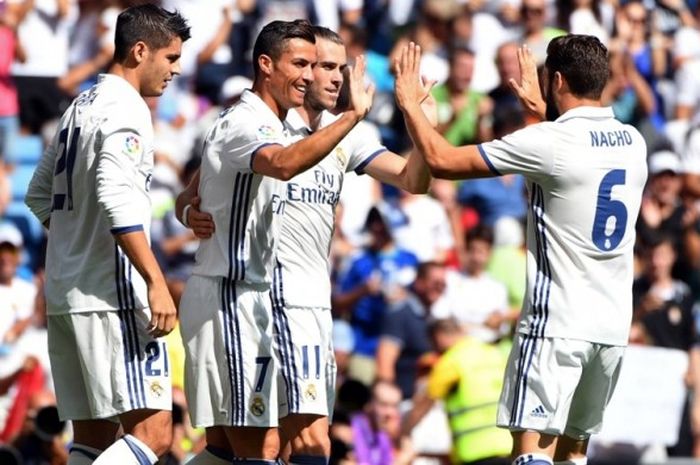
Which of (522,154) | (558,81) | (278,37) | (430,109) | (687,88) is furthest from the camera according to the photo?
(687,88)

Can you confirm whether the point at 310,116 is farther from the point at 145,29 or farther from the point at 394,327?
the point at 394,327

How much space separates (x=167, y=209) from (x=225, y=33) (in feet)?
8.58

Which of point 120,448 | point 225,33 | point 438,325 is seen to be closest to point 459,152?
point 120,448

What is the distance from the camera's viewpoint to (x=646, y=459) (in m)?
15.5

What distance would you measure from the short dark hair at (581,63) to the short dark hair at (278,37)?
1.33 metres

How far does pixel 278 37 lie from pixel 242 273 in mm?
1272

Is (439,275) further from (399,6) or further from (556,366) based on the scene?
(556,366)

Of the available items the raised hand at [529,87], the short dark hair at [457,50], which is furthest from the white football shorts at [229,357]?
the short dark hair at [457,50]

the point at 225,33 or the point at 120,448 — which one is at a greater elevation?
the point at 225,33

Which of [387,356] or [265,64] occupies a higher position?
[265,64]

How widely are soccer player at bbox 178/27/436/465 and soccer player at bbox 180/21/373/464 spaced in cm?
38

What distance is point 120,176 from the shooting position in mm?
8930

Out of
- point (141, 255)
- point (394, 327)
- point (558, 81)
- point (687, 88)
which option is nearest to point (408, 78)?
point (558, 81)

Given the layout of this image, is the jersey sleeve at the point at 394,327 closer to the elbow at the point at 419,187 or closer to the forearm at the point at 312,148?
the elbow at the point at 419,187
